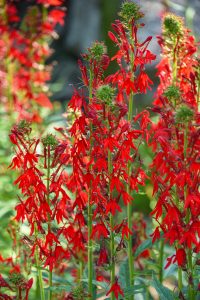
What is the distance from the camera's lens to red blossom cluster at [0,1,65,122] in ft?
12.6

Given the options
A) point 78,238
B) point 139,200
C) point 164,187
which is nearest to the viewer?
point 164,187

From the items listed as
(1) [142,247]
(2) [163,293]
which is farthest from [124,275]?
(2) [163,293]

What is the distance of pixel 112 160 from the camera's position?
82.8 inches

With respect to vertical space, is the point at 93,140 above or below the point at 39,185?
above

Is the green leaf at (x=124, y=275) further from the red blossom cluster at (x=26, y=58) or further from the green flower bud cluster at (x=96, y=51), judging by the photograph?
the red blossom cluster at (x=26, y=58)

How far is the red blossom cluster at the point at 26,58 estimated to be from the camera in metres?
3.84

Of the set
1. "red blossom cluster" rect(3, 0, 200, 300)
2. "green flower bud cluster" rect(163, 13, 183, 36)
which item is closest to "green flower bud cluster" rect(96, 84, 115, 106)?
"red blossom cluster" rect(3, 0, 200, 300)

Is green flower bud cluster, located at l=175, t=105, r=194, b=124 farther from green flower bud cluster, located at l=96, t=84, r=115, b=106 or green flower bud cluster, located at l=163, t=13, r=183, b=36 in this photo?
green flower bud cluster, located at l=163, t=13, r=183, b=36

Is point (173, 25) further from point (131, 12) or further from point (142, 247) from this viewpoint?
point (142, 247)

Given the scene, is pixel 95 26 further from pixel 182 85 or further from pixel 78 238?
pixel 78 238

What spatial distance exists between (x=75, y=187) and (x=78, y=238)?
19 cm

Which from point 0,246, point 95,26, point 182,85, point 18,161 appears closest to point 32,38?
point 0,246

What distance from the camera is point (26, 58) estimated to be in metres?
4.08

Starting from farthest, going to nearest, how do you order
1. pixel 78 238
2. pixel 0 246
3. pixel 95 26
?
pixel 95 26
pixel 0 246
pixel 78 238
